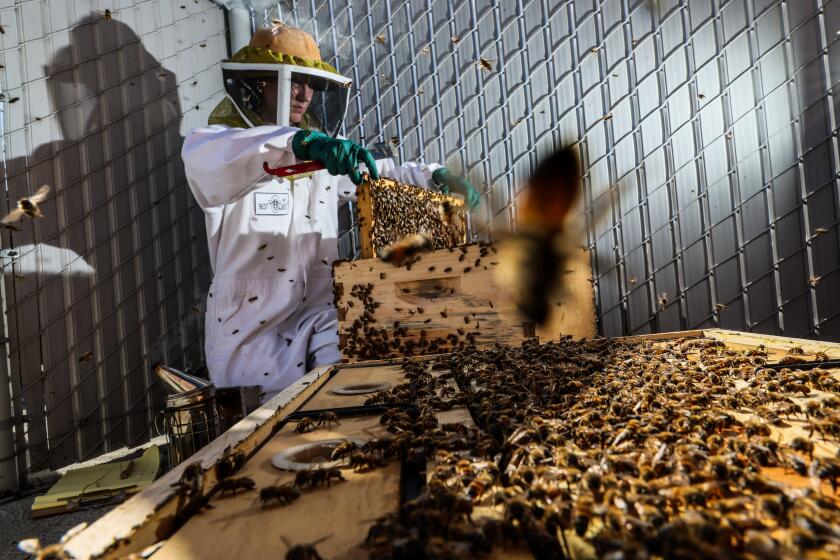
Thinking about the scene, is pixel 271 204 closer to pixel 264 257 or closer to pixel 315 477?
pixel 264 257

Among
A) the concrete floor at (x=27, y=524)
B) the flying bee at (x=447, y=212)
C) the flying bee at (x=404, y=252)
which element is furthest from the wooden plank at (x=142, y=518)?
the flying bee at (x=447, y=212)

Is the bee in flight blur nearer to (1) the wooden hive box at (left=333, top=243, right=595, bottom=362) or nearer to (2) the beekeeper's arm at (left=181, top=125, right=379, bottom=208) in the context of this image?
(1) the wooden hive box at (left=333, top=243, right=595, bottom=362)

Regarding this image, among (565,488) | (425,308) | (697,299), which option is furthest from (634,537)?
(697,299)

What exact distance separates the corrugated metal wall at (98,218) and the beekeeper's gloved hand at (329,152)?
1.77m

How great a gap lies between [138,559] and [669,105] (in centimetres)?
450

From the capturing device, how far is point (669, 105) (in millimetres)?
4055

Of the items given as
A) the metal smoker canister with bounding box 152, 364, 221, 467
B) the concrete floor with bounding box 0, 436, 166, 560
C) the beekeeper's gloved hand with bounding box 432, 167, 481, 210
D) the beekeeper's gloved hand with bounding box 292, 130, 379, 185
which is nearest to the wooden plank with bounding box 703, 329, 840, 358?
the beekeeper's gloved hand with bounding box 432, 167, 481, 210

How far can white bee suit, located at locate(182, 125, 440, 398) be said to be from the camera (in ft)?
11.1

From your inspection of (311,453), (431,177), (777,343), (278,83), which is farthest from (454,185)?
(311,453)

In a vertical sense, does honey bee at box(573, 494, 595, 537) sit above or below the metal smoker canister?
above

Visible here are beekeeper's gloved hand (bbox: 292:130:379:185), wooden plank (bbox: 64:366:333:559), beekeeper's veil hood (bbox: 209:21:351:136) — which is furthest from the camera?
beekeeper's veil hood (bbox: 209:21:351:136)

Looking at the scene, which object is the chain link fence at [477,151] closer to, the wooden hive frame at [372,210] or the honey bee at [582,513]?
the wooden hive frame at [372,210]

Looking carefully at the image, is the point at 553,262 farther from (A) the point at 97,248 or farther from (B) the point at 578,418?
(A) the point at 97,248

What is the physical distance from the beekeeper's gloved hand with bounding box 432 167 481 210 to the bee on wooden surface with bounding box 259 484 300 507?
141 inches
